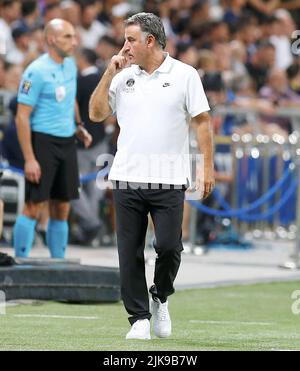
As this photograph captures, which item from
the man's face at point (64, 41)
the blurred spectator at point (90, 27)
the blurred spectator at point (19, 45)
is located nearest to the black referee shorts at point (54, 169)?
the man's face at point (64, 41)

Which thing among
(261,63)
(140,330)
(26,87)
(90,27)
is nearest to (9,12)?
(90,27)

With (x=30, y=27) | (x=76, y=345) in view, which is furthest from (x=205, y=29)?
(x=76, y=345)

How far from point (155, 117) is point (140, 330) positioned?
1.44 m

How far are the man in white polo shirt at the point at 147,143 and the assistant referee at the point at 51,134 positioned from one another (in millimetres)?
3905

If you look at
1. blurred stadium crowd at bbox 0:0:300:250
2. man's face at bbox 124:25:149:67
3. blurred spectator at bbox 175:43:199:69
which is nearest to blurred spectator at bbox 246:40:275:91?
blurred stadium crowd at bbox 0:0:300:250

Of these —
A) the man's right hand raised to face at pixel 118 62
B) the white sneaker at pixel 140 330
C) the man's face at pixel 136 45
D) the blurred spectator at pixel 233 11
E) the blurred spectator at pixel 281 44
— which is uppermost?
the blurred spectator at pixel 233 11

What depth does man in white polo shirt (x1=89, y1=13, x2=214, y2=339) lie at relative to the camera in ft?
29.1

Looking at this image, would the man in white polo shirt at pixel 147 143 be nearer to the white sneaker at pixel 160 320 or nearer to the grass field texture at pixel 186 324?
the white sneaker at pixel 160 320

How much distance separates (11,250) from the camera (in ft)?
52.8

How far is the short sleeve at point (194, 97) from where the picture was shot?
883 centimetres

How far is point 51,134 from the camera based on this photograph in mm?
13023

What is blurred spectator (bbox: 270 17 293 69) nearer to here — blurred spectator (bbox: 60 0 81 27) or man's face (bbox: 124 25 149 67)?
blurred spectator (bbox: 60 0 81 27)

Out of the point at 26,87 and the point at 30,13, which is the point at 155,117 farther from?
the point at 30,13

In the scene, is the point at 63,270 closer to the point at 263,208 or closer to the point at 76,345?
the point at 76,345
